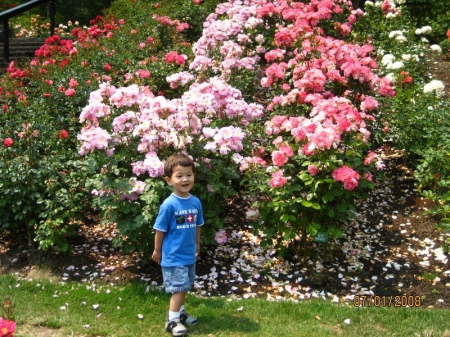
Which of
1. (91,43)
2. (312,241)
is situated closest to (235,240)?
(312,241)

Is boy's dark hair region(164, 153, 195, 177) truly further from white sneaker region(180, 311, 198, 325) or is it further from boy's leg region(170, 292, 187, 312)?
white sneaker region(180, 311, 198, 325)

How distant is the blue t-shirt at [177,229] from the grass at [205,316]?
0.48m

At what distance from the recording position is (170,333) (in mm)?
3379

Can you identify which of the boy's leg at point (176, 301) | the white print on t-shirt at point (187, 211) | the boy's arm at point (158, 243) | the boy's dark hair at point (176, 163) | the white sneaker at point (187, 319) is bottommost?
the white sneaker at point (187, 319)

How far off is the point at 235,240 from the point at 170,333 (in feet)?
4.67

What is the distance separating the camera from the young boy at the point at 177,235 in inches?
130

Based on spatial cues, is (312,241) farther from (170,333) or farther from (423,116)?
(423,116)

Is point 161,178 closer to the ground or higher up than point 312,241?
Result: higher up

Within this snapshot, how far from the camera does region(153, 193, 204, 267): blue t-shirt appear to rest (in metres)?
3.30
